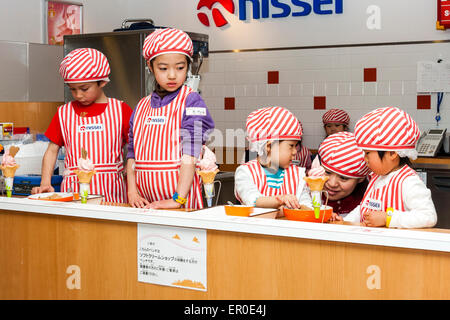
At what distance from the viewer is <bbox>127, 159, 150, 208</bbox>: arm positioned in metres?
2.67

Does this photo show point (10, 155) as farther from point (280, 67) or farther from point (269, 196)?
point (280, 67)

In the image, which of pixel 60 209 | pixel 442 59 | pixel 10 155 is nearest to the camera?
pixel 60 209

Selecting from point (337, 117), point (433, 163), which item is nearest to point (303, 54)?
point (337, 117)

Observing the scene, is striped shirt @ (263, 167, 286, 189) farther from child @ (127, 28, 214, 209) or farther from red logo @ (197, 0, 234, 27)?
red logo @ (197, 0, 234, 27)

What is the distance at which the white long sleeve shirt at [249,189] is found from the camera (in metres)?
2.55

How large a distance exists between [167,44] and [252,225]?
3.65 ft

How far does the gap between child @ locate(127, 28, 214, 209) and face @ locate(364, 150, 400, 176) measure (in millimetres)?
815

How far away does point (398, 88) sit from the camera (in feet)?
18.6

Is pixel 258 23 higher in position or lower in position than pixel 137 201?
higher

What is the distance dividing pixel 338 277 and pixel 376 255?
0.14 meters

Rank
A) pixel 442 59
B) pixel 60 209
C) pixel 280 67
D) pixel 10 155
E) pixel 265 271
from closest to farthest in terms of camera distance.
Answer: pixel 265 271 < pixel 60 209 < pixel 10 155 < pixel 442 59 < pixel 280 67

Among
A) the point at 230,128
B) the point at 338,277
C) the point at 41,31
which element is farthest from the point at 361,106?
the point at 338,277

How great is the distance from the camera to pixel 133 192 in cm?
283

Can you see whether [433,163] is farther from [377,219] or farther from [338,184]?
[377,219]
